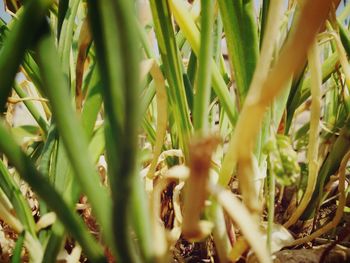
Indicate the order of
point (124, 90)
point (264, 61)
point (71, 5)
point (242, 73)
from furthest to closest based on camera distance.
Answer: point (71, 5) < point (242, 73) < point (264, 61) < point (124, 90)

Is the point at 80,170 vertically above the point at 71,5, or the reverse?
the point at 71,5

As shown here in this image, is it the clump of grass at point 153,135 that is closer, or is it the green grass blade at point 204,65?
the clump of grass at point 153,135

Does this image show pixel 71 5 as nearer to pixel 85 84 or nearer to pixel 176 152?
pixel 85 84

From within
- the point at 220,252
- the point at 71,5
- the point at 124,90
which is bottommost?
the point at 220,252

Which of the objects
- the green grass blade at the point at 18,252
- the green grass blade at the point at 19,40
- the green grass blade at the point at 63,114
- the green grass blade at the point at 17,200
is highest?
the green grass blade at the point at 19,40

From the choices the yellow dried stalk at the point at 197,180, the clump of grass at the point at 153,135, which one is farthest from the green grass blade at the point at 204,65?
the yellow dried stalk at the point at 197,180

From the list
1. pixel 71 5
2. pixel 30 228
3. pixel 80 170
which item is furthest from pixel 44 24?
pixel 71 5

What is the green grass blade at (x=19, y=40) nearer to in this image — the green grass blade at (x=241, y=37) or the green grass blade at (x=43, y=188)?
the green grass blade at (x=43, y=188)
